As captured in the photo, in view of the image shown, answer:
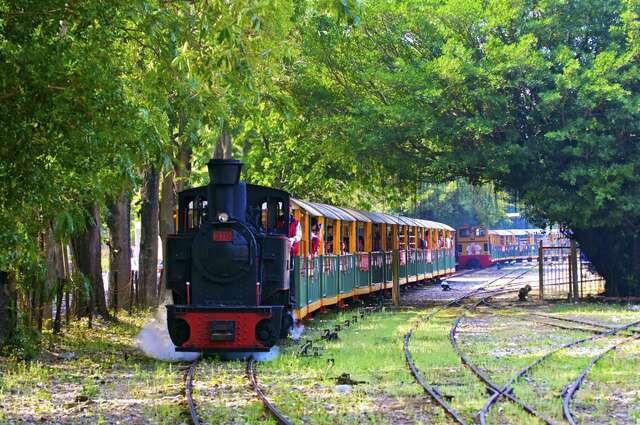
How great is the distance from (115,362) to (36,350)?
4.06ft

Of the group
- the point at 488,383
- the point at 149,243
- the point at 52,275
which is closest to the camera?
the point at 488,383

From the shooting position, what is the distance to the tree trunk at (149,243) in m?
24.4

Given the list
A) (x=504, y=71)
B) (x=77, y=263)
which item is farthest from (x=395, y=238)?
(x=77, y=263)

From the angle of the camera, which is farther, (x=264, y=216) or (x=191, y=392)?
(x=264, y=216)

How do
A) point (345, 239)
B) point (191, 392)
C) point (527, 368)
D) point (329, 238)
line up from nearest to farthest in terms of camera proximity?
point (191, 392)
point (527, 368)
point (329, 238)
point (345, 239)

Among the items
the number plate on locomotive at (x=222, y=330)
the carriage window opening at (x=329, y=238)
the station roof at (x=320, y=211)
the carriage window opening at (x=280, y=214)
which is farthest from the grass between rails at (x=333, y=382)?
the carriage window opening at (x=329, y=238)

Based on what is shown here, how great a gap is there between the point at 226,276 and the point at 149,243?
1142cm

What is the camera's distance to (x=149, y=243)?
2466 centimetres

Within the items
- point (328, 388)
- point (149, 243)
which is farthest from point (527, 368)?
point (149, 243)

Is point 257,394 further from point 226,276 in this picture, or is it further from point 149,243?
point 149,243

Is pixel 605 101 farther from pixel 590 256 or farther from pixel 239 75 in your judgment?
pixel 239 75

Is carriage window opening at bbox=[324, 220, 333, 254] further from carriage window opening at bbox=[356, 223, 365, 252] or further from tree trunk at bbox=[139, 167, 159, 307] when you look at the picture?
tree trunk at bbox=[139, 167, 159, 307]

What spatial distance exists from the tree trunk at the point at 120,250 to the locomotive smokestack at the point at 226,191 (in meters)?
9.54

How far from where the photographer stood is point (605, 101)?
22.9m
